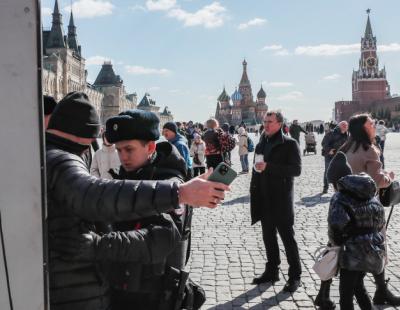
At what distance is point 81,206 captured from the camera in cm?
173

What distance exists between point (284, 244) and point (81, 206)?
3.67 m

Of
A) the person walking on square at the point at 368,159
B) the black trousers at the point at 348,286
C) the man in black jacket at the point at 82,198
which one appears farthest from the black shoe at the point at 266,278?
the man in black jacket at the point at 82,198

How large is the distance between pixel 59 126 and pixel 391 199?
335 centimetres

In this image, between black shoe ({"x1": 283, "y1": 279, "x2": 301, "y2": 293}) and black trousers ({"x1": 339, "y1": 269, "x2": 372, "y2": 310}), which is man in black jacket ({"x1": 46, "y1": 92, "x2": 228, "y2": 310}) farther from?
black shoe ({"x1": 283, "y1": 279, "x2": 301, "y2": 293})

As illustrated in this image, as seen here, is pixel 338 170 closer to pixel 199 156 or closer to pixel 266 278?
pixel 266 278

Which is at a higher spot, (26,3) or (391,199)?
(26,3)

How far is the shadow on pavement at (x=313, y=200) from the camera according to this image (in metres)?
10.1

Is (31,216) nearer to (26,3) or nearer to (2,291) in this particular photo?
(2,291)

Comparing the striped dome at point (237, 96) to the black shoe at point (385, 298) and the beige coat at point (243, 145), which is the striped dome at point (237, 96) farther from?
the black shoe at point (385, 298)

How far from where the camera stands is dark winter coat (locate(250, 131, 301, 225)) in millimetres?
5155

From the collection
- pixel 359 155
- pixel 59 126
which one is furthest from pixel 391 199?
pixel 59 126

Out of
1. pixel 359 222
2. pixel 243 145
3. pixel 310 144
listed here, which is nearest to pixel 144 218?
pixel 359 222

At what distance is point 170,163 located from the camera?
95.9 inches

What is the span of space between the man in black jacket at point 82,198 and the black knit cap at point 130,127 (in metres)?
0.13
